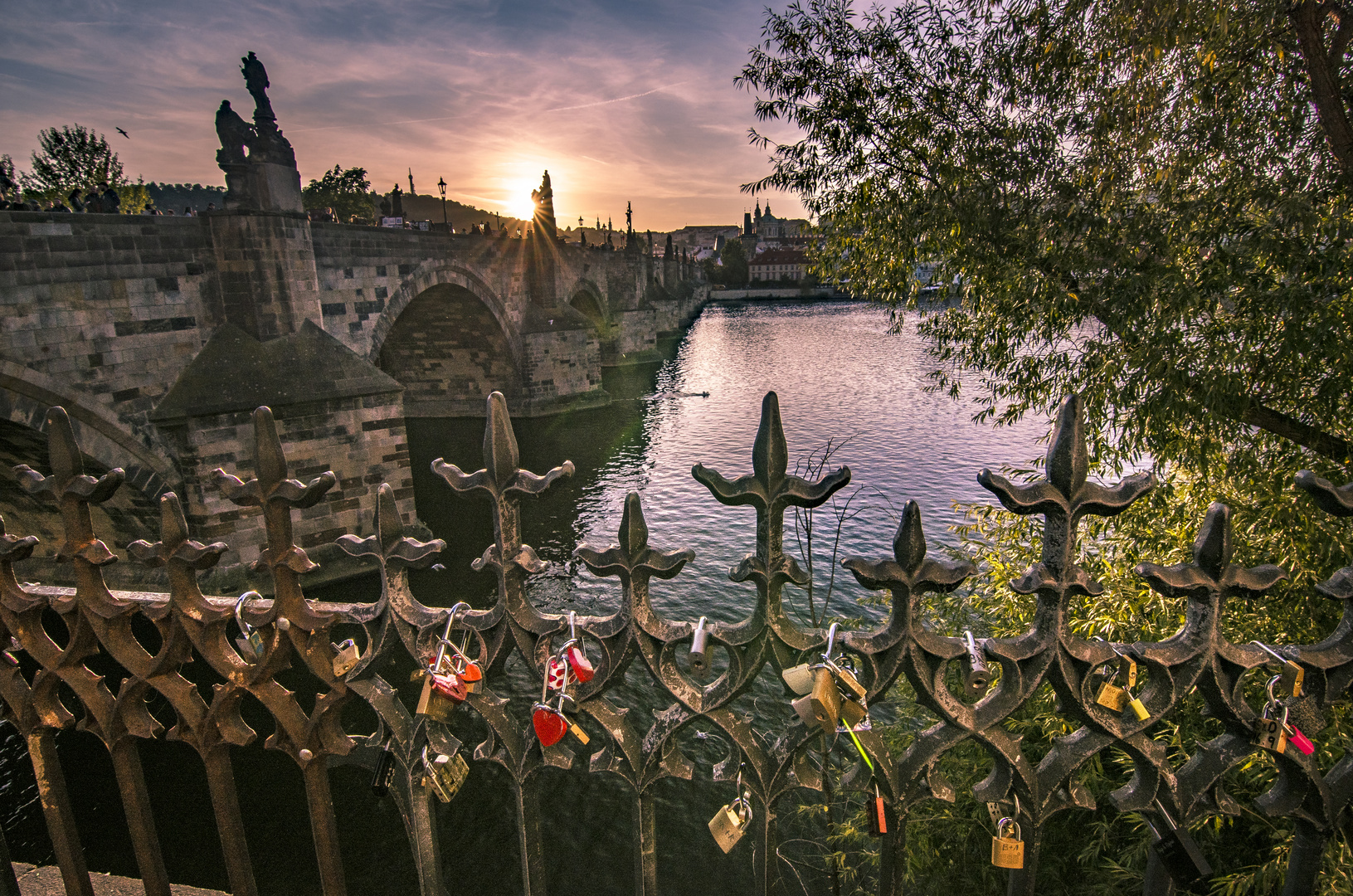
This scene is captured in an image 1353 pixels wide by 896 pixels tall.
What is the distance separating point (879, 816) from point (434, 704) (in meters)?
1.11

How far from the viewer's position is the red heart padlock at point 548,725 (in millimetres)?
1770

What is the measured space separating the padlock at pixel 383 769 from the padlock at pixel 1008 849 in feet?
5.12

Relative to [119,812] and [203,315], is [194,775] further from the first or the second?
[203,315]

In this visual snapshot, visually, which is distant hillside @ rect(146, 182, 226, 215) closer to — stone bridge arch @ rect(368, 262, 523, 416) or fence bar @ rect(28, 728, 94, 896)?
stone bridge arch @ rect(368, 262, 523, 416)

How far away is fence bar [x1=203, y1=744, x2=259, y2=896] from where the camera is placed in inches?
82.6

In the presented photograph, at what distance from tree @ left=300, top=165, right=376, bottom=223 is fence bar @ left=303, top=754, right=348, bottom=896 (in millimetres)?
63848

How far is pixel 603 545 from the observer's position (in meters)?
2.40

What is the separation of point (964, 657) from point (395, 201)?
34.8 meters

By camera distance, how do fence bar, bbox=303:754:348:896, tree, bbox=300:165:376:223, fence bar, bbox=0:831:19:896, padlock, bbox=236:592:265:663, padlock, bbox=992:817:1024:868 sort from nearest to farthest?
1. padlock, bbox=992:817:1024:868
2. padlock, bbox=236:592:265:663
3. fence bar, bbox=303:754:348:896
4. fence bar, bbox=0:831:19:896
5. tree, bbox=300:165:376:223

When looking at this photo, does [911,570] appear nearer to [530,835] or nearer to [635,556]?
[635,556]

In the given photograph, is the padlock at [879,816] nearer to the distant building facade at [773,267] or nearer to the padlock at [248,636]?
the padlock at [248,636]

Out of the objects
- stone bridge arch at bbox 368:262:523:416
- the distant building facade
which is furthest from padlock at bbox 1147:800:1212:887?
the distant building facade

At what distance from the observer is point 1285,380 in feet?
16.4

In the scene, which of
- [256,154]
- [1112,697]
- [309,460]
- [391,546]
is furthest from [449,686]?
[256,154]
